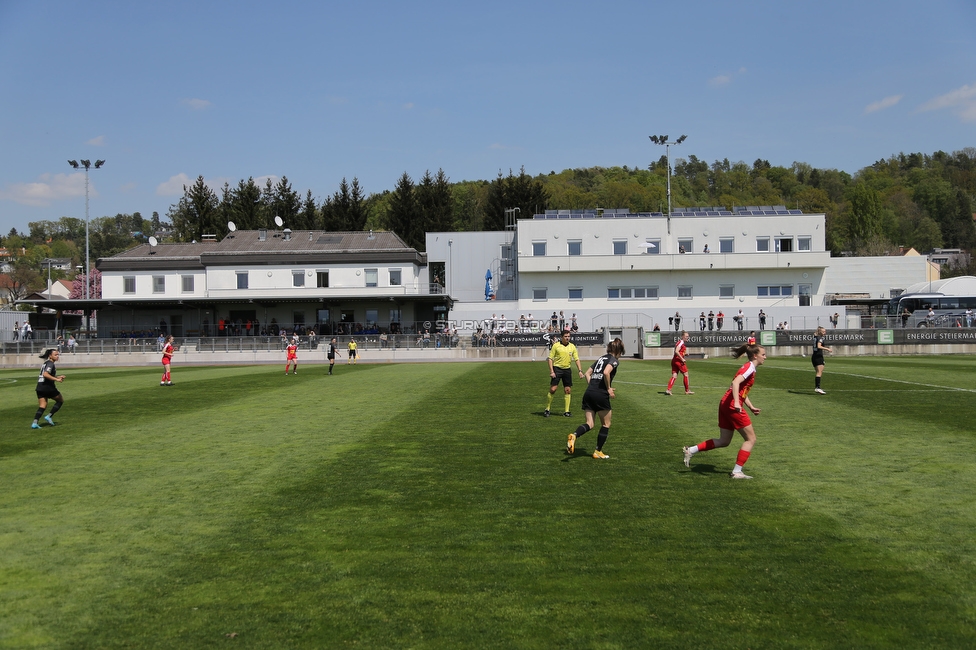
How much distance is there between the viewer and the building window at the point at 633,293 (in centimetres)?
6719

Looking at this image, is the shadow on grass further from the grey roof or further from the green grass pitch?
the grey roof

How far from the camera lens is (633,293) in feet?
221

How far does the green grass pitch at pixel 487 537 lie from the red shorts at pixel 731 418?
749mm

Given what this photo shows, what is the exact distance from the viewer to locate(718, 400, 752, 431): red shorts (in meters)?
10.3

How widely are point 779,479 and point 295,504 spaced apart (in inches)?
256

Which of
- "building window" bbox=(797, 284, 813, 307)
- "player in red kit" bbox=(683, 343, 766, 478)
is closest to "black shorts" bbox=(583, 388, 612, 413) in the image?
"player in red kit" bbox=(683, 343, 766, 478)

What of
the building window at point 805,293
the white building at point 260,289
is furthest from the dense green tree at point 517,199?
the building window at point 805,293

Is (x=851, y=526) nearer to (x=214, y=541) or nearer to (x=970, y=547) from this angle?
(x=970, y=547)

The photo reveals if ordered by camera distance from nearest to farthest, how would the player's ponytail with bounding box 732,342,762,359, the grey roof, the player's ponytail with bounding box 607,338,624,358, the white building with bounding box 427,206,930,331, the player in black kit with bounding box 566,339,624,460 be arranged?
the player's ponytail with bounding box 732,342,762,359 → the player's ponytail with bounding box 607,338,624,358 → the player in black kit with bounding box 566,339,624,460 → the grey roof → the white building with bounding box 427,206,930,331

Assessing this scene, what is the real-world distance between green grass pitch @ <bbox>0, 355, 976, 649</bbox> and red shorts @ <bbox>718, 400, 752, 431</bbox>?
75 cm

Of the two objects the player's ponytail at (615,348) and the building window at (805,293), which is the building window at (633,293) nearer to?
the building window at (805,293)

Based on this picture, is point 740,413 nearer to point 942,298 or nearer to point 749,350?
point 749,350

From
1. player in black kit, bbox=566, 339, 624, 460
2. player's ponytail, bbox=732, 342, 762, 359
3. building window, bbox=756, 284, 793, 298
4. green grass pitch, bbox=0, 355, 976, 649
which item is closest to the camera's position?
green grass pitch, bbox=0, 355, 976, 649

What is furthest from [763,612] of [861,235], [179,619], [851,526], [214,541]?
[861,235]
